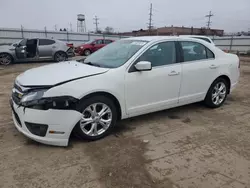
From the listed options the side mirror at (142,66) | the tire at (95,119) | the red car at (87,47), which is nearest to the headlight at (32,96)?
the tire at (95,119)

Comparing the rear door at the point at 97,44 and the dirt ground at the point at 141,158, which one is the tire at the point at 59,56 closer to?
the rear door at the point at 97,44

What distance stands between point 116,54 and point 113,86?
0.83 m

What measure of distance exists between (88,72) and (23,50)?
395 inches

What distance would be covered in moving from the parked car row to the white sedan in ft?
30.3

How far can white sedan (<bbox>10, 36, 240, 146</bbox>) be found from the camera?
2.70 meters

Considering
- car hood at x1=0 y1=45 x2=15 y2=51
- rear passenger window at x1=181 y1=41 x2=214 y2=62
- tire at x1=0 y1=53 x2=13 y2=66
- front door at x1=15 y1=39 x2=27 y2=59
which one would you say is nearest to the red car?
front door at x1=15 y1=39 x2=27 y2=59

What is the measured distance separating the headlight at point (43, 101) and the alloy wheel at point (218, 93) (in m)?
3.15

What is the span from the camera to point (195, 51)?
13.5ft

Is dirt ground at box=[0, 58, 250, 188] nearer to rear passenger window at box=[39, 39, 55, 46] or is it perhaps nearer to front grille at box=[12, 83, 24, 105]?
front grille at box=[12, 83, 24, 105]

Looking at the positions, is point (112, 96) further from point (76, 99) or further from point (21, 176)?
point (21, 176)

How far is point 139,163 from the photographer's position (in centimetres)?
257

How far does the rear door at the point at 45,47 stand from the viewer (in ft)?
39.6

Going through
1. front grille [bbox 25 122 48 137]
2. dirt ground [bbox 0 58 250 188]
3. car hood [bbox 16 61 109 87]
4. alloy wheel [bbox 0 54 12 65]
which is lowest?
dirt ground [bbox 0 58 250 188]

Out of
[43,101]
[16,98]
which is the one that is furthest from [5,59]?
[43,101]
